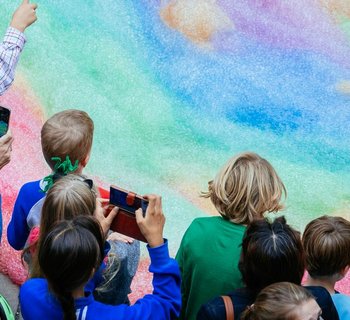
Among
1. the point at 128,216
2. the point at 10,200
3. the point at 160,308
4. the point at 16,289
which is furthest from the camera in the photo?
the point at 10,200

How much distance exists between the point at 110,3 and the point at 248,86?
1.12 meters

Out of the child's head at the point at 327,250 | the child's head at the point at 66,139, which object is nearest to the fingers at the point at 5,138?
the child's head at the point at 66,139

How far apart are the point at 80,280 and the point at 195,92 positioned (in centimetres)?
266

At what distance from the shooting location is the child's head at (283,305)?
7.23ft

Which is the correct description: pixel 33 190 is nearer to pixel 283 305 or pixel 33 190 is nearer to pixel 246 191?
pixel 246 191

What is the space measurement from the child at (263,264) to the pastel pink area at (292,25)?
2624 millimetres

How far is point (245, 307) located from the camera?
2.43m

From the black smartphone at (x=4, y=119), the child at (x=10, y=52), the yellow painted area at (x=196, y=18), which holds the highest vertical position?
the yellow painted area at (x=196, y=18)

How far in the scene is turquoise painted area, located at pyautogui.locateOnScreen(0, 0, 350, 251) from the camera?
4.50 meters

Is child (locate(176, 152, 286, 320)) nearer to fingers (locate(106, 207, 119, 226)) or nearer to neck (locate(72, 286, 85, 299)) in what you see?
fingers (locate(106, 207, 119, 226))

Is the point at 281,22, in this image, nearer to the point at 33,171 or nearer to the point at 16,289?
the point at 33,171

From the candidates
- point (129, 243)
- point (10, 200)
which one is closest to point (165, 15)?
point (10, 200)

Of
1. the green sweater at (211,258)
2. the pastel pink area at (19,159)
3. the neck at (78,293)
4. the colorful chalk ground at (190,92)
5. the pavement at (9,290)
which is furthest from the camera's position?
the colorful chalk ground at (190,92)

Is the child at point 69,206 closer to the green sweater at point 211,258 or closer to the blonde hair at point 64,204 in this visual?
the blonde hair at point 64,204
